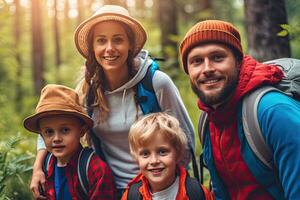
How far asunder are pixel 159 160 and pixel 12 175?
1982 mm

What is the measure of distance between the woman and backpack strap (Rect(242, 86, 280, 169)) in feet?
3.66

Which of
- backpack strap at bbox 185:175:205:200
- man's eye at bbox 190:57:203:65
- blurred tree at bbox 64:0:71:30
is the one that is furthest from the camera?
blurred tree at bbox 64:0:71:30

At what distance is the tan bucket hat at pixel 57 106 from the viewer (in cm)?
402

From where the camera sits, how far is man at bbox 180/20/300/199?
311 centimetres

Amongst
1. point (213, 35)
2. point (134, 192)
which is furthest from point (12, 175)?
point (213, 35)

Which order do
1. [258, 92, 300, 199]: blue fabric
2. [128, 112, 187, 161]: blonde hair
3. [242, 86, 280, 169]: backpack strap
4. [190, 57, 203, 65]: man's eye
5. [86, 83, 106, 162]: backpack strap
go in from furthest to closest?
[86, 83, 106, 162]: backpack strap
[128, 112, 187, 161]: blonde hair
[190, 57, 203, 65]: man's eye
[242, 86, 280, 169]: backpack strap
[258, 92, 300, 199]: blue fabric

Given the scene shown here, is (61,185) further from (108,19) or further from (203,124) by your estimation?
(108,19)

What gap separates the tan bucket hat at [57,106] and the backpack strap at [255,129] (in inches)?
62.3

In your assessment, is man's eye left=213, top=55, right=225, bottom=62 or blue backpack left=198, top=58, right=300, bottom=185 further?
man's eye left=213, top=55, right=225, bottom=62

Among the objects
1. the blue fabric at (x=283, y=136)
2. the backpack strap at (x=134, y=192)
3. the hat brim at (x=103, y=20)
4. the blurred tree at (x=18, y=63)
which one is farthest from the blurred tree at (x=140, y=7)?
the blue fabric at (x=283, y=136)

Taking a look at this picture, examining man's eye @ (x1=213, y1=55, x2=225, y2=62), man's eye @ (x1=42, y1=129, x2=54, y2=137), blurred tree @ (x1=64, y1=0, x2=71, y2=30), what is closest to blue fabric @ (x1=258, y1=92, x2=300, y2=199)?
man's eye @ (x1=213, y1=55, x2=225, y2=62)

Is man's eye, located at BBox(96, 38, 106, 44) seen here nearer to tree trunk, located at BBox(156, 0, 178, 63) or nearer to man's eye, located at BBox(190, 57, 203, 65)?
man's eye, located at BBox(190, 57, 203, 65)

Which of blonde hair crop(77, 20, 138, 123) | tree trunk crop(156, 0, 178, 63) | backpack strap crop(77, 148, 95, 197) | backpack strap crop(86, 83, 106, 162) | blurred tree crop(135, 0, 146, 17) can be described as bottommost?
backpack strap crop(77, 148, 95, 197)

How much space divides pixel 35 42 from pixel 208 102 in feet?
50.9
